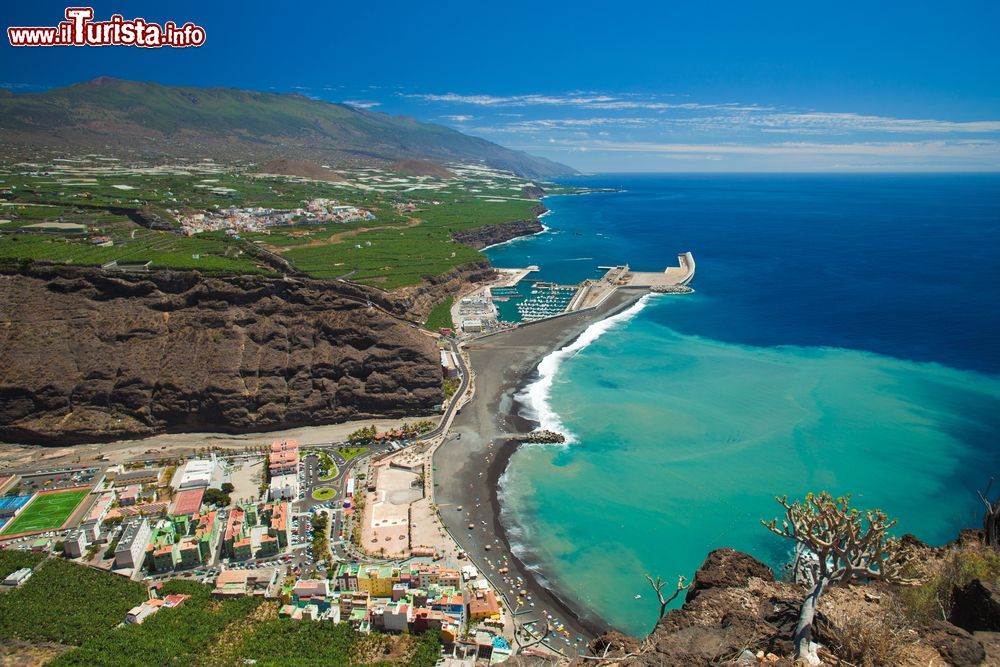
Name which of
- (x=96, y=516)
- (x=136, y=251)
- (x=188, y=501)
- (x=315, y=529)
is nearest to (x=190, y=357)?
(x=188, y=501)

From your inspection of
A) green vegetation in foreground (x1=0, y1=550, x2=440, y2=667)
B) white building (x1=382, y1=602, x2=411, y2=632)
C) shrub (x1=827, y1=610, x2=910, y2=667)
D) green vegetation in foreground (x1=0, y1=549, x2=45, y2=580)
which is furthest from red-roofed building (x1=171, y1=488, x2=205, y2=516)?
shrub (x1=827, y1=610, x2=910, y2=667)

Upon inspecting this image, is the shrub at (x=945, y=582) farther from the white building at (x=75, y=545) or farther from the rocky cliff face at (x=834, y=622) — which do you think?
the white building at (x=75, y=545)

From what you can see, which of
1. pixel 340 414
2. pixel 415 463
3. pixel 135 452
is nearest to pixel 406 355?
pixel 340 414

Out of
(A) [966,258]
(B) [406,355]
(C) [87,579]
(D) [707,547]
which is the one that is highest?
(A) [966,258]

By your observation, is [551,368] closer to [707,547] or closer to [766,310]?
[707,547]

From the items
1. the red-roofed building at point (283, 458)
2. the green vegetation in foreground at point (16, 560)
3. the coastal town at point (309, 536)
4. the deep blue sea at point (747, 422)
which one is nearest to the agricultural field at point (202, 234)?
the red-roofed building at point (283, 458)

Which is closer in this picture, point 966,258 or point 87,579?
point 87,579

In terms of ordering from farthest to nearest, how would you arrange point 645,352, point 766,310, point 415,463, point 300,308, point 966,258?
point 966,258 → point 766,310 → point 645,352 → point 300,308 → point 415,463

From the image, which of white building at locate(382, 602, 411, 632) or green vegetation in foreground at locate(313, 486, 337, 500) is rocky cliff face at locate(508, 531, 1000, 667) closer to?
white building at locate(382, 602, 411, 632)
